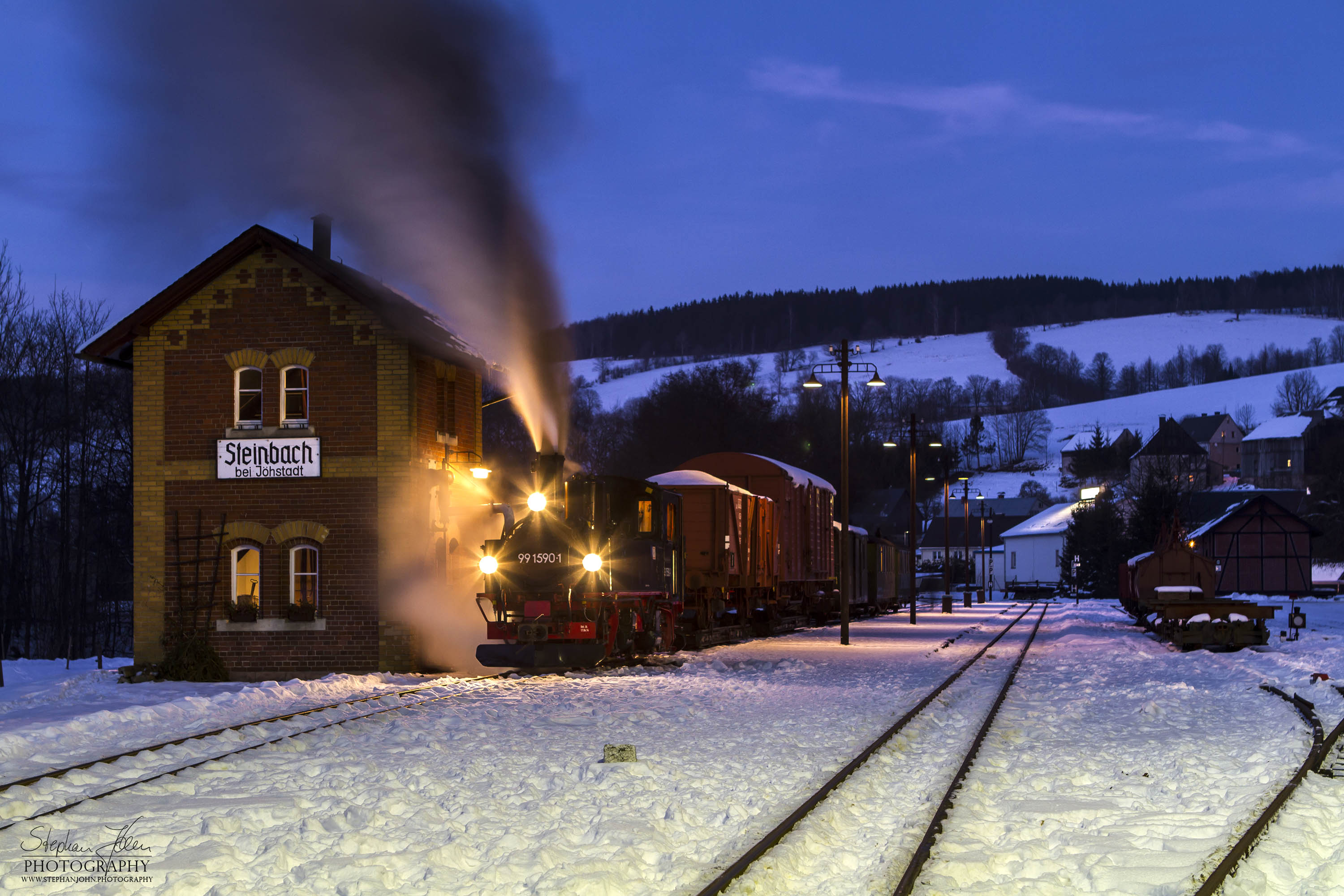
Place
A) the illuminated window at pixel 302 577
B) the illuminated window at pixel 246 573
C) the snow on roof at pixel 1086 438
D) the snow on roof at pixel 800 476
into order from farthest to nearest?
1. the snow on roof at pixel 1086 438
2. the snow on roof at pixel 800 476
3. the illuminated window at pixel 246 573
4. the illuminated window at pixel 302 577

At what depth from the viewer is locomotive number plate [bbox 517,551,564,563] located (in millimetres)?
19203

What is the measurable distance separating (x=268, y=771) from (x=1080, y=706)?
33.9 feet

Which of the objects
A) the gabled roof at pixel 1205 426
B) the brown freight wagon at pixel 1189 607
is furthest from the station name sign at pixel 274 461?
the gabled roof at pixel 1205 426

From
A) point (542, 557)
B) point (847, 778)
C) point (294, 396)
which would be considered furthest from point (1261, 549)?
point (847, 778)

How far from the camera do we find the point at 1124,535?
254 ft

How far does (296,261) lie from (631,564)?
8.11 metres

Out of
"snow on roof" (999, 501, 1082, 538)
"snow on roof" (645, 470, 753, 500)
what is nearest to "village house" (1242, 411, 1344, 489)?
"snow on roof" (999, 501, 1082, 538)

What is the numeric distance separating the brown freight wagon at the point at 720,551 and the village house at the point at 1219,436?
150307 mm

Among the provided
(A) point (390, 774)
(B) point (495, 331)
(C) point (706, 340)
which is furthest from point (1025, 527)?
(A) point (390, 774)

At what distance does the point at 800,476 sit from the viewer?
32.8 meters

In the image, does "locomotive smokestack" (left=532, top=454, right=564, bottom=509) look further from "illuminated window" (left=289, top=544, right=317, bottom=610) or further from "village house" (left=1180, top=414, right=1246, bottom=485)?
"village house" (left=1180, top=414, right=1246, bottom=485)

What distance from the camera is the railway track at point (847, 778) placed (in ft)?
23.3

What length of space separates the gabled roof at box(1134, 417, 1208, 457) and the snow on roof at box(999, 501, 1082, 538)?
15.1m

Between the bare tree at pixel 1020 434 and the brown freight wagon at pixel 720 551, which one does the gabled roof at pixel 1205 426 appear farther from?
the brown freight wagon at pixel 720 551
